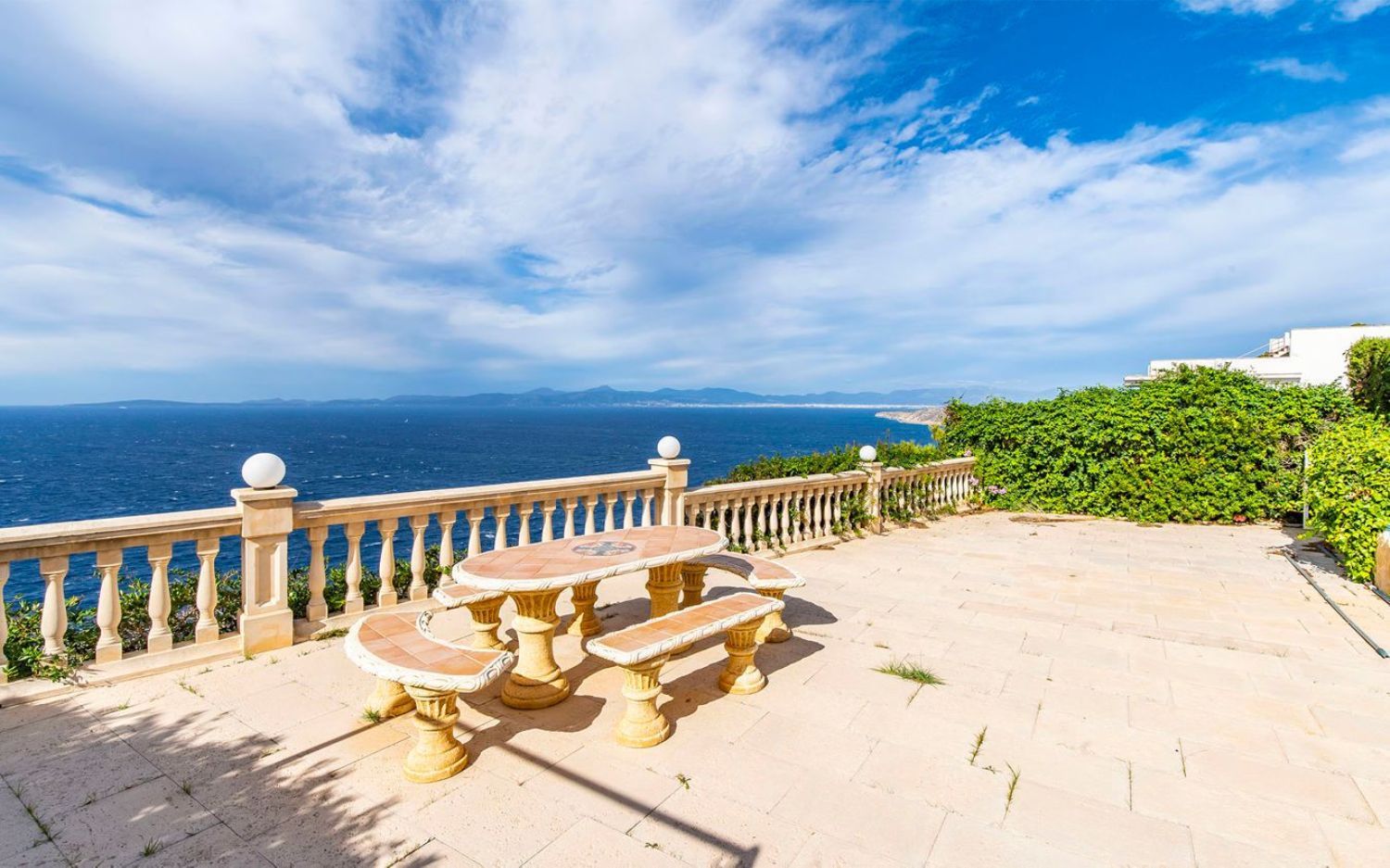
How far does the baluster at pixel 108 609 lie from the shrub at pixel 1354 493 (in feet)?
36.2

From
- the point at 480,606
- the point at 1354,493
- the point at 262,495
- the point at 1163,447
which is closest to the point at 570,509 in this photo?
the point at 480,606

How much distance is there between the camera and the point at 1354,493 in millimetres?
6473

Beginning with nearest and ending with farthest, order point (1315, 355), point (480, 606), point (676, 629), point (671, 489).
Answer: point (676, 629), point (480, 606), point (671, 489), point (1315, 355)

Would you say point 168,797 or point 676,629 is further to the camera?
point 676,629

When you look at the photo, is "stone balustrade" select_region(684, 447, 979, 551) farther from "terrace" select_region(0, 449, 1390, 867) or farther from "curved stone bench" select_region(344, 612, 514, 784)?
"curved stone bench" select_region(344, 612, 514, 784)

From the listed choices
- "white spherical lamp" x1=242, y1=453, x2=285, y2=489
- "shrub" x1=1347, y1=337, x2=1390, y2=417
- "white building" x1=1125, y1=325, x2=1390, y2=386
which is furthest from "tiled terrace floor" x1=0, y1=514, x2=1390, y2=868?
"white building" x1=1125, y1=325, x2=1390, y2=386

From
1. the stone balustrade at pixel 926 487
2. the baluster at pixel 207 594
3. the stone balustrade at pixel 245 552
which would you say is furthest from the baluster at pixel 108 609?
the stone balustrade at pixel 926 487

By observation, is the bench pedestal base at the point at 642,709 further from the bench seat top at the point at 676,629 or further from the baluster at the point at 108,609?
the baluster at the point at 108,609

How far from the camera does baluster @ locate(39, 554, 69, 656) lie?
362 centimetres

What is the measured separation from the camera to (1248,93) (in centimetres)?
1055

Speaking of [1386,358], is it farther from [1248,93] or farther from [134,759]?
[134,759]

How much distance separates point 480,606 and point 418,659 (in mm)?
1115

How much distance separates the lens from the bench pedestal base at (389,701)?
3.38m

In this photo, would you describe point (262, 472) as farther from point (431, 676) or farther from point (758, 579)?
A: point (758, 579)
